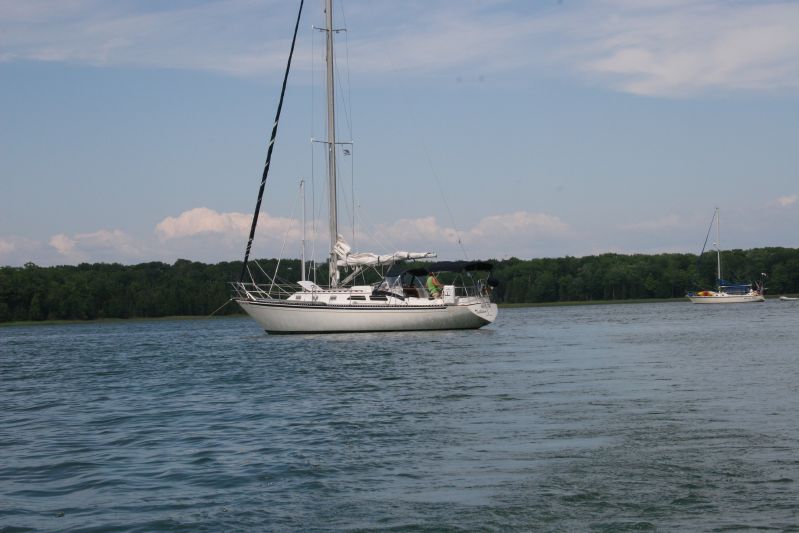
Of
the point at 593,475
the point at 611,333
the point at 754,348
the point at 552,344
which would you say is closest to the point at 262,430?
the point at 593,475

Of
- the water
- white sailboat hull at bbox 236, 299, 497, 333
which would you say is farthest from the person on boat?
the water

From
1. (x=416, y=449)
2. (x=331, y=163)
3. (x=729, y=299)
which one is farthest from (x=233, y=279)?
(x=416, y=449)

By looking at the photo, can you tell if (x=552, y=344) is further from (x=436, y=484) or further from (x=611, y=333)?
(x=436, y=484)

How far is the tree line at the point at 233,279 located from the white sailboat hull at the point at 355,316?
275ft

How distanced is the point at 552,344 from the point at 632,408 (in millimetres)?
27178

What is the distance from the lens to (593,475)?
13.0m

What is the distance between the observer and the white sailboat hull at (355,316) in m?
53.3

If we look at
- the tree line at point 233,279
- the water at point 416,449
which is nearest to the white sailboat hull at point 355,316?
the water at point 416,449

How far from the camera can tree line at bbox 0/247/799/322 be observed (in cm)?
14188

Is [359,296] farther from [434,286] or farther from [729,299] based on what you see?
[729,299]

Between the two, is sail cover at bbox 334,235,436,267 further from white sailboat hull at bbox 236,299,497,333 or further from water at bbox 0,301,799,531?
water at bbox 0,301,799,531

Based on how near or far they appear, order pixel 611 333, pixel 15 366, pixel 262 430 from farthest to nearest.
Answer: pixel 611 333 → pixel 15 366 → pixel 262 430

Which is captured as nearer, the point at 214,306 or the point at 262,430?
the point at 262,430

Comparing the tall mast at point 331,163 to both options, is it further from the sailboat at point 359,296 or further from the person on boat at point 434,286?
the person on boat at point 434,286
